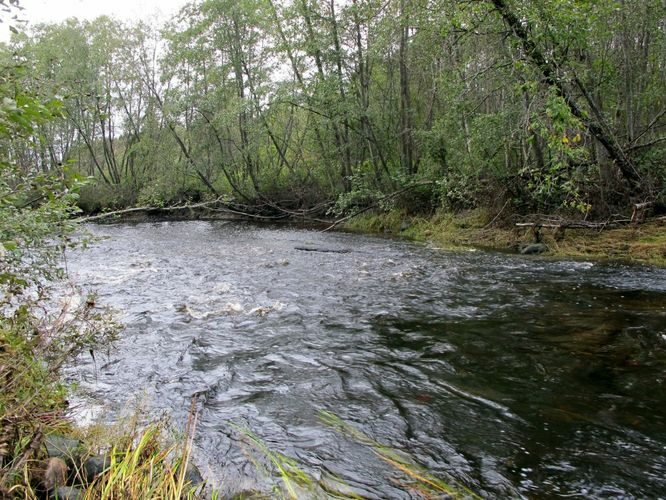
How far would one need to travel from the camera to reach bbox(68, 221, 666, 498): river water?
3951 millimetres

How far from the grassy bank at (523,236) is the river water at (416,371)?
5.90 feet

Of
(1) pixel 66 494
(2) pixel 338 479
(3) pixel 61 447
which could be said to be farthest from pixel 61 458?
(2) pixel 338 479

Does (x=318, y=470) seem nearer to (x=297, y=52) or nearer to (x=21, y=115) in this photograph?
(x=21, y=115)

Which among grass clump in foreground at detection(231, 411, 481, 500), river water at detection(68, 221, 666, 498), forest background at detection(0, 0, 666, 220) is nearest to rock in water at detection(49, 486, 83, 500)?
river water at detection(68, 221, 666, 498)

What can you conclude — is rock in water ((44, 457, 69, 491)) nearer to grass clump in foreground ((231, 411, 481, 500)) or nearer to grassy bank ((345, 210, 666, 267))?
grass clump in foreground ((231, 411, 481, 500))

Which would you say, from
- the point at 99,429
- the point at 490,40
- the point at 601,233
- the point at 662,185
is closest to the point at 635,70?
the point at 662,185

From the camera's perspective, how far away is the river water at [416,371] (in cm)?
395

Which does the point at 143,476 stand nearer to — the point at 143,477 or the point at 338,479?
the point at 143,477

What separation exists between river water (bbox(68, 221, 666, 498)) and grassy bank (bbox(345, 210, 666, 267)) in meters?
1.80

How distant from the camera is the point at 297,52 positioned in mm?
26234

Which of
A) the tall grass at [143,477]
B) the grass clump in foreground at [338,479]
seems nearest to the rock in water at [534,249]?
the grass clump in foreground at [338,479]

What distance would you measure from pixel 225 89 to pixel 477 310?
86.5 ft

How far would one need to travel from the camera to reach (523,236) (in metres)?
15.8

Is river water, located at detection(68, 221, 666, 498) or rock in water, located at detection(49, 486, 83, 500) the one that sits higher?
rock in water, located at detection(49, 486, 83, 500)
